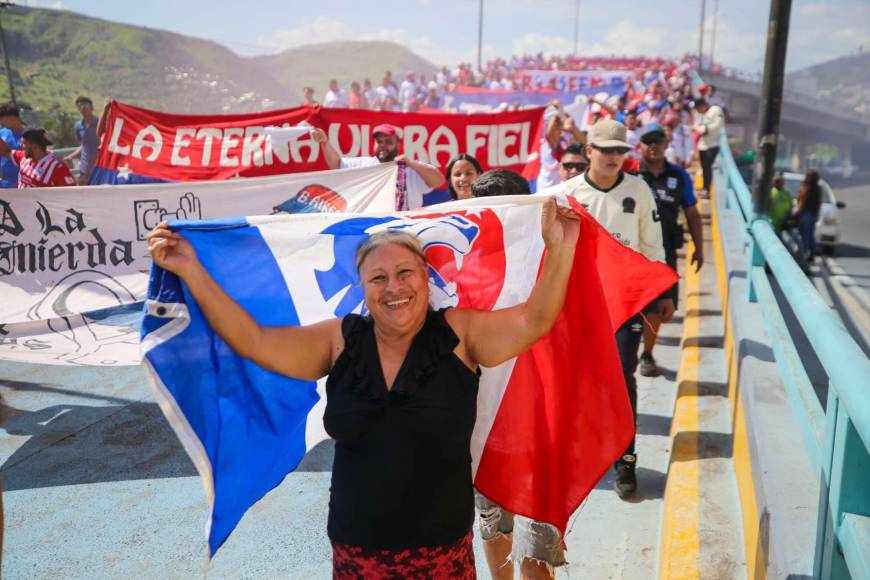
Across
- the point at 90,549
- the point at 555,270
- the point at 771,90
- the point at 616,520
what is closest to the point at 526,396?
the point at 555,270

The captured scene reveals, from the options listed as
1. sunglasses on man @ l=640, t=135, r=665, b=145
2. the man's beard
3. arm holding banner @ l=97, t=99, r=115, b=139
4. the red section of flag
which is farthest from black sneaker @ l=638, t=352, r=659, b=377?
arm holding banner @ l=97, t=99, r=115, b=139

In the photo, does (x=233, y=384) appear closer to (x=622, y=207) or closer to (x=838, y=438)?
(x=838, y=438)

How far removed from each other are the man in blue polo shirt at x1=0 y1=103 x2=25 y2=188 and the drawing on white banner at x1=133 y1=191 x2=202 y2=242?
460 centimetres

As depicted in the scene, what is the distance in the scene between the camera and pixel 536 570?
3146 mm

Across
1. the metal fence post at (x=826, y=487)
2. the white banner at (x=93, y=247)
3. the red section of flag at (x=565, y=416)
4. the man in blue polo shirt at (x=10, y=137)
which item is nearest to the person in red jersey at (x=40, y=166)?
the man in blue polo shirt at (x=10, y=137)

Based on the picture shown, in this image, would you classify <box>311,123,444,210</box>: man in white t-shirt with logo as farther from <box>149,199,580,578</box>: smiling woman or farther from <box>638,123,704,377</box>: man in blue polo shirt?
<box>149,199,580,578</box>: smiling woman

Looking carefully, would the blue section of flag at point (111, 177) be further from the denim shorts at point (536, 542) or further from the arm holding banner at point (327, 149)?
the denim shorts at point (536, 542)

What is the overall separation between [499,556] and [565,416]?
0.82 meters

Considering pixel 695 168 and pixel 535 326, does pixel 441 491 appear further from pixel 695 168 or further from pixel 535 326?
pixel 695 168

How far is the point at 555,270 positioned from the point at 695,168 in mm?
19584

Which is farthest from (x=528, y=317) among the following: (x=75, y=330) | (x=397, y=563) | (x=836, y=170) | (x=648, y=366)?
(x=836, y=170)

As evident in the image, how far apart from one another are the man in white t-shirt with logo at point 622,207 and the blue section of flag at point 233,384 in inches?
87.6

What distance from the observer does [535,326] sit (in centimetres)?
258

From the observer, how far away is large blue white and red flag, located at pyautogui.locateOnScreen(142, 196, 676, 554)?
9.09 feet
